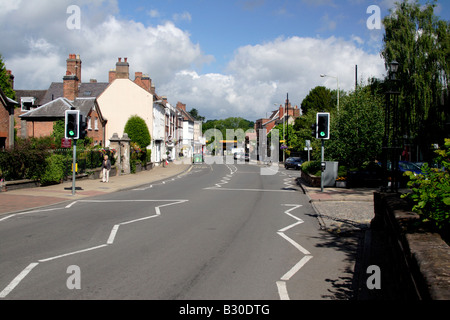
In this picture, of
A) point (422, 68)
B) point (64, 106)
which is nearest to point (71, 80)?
point (64, 106)

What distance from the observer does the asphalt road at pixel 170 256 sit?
575cm

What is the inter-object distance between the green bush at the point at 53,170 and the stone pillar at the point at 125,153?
404 inches

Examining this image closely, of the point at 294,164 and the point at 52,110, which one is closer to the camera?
the point at 52,110

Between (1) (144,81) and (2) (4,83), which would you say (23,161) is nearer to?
(2) (4,83)

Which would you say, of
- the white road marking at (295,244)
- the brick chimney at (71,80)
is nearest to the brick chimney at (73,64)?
the brick chimney at (71,80)

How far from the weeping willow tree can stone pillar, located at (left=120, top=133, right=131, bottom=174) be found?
905 inches

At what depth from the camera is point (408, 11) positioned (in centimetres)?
3534

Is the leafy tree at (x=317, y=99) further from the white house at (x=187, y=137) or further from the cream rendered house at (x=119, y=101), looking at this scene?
the white house at (x=187, y=137)

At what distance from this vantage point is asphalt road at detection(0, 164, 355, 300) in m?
5.75

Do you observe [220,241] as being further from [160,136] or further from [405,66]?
[160,136]

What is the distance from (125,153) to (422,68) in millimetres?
26044

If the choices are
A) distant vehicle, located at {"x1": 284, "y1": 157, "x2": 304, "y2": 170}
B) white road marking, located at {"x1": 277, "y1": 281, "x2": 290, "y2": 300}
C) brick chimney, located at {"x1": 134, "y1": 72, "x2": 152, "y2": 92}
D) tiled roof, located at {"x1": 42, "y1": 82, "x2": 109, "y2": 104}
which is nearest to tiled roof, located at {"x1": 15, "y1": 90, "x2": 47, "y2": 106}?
tiled roof, located at {"x1": 42, "y1": 82, "x2": 109, "y2": 104}

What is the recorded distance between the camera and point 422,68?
34125 millimetres
